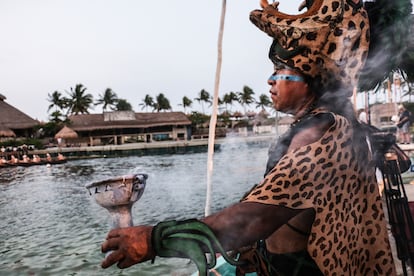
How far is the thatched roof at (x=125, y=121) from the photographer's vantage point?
4638 cm

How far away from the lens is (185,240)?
0.86m

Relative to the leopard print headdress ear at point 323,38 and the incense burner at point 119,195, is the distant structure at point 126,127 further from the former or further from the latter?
the leopard print headdress ear at point 323,38

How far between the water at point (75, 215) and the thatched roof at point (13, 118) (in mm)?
19688

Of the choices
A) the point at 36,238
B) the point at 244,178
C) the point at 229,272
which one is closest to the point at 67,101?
the point at 244,178

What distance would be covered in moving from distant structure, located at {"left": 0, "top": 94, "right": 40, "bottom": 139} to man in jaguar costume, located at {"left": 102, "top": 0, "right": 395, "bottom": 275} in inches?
1773

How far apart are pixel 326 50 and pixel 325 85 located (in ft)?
0.42

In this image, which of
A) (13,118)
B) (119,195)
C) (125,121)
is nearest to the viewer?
(119,195)

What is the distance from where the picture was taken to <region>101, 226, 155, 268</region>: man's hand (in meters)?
0.85

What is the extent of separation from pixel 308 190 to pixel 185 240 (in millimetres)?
358

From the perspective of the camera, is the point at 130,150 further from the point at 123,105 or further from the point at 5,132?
the point at 123,105

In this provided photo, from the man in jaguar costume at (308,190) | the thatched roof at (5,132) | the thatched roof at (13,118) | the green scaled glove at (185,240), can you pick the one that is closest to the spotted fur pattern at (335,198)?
the man in jaguar costume at (308,190)

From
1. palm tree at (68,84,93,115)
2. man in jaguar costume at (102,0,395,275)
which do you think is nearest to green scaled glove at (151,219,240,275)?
man in jaguar costume at (102,0,395,275)

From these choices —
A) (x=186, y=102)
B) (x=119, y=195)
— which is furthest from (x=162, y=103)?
(x=119, y=195)

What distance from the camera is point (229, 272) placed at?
3324 mm
